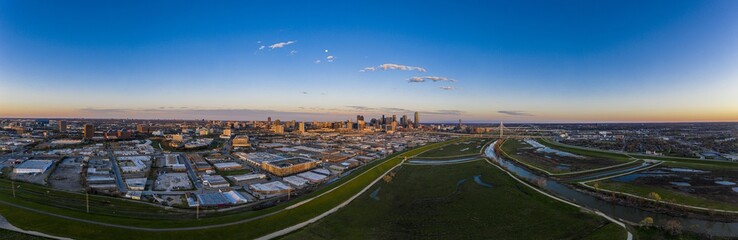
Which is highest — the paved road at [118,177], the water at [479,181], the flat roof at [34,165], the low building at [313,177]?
the flat roof at [34,165]

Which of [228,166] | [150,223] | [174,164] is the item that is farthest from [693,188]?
[174,164]

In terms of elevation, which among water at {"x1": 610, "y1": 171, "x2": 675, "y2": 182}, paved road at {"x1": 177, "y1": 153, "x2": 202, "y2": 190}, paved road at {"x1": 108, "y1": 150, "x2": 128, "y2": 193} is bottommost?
paved road at {"x1": 177, "y1": 153, "x2": 202, "y2": 190}

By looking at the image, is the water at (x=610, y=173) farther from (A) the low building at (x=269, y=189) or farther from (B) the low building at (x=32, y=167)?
(B) the low building at (x=32, y=167)

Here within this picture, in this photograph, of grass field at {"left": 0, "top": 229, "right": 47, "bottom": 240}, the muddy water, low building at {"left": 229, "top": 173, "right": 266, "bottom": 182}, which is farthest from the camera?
low building at {"left": 229, "top": 173, "right": 266, "bottom": 182}

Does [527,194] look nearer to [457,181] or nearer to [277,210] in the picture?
[457,181]

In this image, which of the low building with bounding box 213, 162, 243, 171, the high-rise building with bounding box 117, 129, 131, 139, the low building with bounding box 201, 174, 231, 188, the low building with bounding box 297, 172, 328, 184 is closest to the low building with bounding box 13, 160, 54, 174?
the low building with bounding box 213, 162, 243, 171

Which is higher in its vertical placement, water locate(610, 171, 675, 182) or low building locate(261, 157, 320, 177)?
water locate(610, 171, 675, 182)

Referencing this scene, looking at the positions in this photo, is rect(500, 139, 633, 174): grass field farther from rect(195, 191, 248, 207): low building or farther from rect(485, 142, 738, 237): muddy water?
rect(195, 191, 248, 207): low building

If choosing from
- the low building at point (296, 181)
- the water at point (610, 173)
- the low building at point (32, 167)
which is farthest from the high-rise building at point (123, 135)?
the water at point (610, 173)
